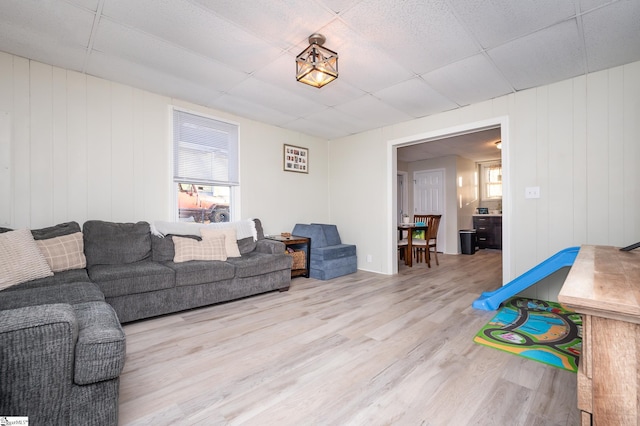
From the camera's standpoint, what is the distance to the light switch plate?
3.18 m

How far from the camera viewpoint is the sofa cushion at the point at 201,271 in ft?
9.10

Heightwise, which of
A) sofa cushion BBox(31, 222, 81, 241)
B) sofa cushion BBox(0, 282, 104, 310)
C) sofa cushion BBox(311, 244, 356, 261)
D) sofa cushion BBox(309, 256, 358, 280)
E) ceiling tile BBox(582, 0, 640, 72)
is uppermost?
ceiling tile BBox(582, 0, 640, 72)

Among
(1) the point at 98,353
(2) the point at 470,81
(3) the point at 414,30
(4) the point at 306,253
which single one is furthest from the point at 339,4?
(4) the point at 306,253

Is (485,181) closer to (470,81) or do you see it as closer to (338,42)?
(470,81)

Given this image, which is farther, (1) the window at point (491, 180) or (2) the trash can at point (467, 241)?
(1) the window at point (491, 180)

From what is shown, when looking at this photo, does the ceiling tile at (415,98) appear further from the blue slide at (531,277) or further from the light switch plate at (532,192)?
the blue slide at (531,277)

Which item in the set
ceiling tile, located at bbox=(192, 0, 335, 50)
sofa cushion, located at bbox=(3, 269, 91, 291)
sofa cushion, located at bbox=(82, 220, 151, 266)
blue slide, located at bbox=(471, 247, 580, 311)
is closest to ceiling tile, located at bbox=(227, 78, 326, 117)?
ceiling tile, located at bbox=(192, 0, 335, 50)

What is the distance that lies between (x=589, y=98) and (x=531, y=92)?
20.1 inches

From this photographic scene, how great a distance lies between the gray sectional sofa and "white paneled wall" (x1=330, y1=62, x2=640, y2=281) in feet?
9.54

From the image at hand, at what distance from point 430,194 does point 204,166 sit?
5.57m

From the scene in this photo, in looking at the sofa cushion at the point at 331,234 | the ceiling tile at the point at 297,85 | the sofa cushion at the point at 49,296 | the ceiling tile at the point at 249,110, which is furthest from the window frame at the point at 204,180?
the sofa cushion at the point at 49,296

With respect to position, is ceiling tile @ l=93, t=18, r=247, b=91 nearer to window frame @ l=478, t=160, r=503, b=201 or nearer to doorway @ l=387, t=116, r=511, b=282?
doorway @ l=387, t=116, r=511, b=282

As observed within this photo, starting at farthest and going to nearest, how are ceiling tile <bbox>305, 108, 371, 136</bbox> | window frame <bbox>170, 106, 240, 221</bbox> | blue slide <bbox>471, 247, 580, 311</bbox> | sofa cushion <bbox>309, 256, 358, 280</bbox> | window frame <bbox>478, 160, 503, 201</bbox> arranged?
window frame <bbox>478, 160, 503, 201</bbox>
sofa cushion <bbox>309, 256, 358, 280</bbox>
ceiling tile <bbox>305, 108, 371, 136</bbox>
window frame <bbox>170, 106, 240, 221</bbox>
blue slide <bbox>471, 247, 580, 311</bbox>

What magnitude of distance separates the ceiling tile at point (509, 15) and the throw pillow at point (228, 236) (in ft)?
10.1
